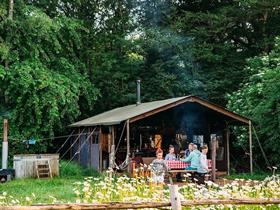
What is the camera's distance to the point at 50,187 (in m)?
14.7

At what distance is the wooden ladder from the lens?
60.4 feet

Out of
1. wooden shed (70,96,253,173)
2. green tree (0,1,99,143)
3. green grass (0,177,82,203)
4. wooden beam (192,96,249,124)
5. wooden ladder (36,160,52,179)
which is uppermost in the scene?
green tree (0,1,99,143)

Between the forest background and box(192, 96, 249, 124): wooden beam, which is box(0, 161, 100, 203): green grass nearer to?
the forest background

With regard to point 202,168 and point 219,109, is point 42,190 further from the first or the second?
point 219,109

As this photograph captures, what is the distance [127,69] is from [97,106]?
8.55 ft

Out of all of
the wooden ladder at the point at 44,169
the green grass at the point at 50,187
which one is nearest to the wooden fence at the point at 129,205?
the green grass at the point at 50,187

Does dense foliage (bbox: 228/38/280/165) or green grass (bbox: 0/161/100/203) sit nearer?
green grass (bbox: 0/161/100/203)

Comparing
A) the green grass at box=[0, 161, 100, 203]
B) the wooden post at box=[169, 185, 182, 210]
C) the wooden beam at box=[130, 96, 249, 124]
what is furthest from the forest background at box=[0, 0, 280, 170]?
the wooden post at box=[169, 185, 182, 210]

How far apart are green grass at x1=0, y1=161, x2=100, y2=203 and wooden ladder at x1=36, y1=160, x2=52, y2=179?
1.65ft

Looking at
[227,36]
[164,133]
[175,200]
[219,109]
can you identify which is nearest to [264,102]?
[219,109]

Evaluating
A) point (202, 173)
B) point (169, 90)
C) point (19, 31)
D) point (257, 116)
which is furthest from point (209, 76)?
point (202, 173)

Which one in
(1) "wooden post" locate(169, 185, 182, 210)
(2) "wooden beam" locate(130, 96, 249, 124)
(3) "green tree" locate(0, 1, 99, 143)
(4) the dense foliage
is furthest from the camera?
(3) "green tree" locate(0, 1, 99, 143)

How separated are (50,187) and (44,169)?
3.97 m

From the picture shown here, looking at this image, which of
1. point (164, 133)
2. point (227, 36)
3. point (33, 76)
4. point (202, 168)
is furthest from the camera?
point (227, 36)
